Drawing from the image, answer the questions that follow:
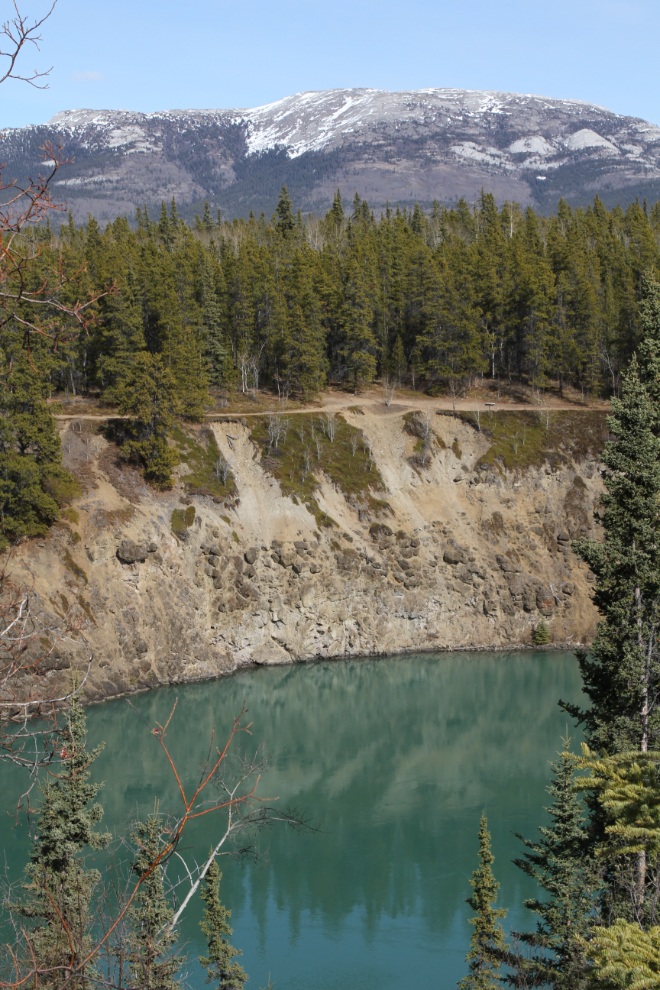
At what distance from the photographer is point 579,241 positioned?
90.8 m

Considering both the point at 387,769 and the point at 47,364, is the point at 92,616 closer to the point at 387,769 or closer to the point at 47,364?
the point at 47,364

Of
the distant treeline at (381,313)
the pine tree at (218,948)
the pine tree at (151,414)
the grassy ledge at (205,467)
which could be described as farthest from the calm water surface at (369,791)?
the distant treeline at (381,313)

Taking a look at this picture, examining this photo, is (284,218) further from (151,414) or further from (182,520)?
(182,520)

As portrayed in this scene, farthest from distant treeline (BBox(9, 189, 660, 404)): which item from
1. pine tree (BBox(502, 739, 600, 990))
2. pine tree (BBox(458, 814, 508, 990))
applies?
pine tree (BBox(502, 739, 600, 990))

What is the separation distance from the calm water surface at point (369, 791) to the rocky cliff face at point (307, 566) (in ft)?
8.23

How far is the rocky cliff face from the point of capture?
5422 centimetres

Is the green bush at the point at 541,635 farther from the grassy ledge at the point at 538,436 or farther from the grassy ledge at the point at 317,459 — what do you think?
the grassy ledge at the point at 317,459

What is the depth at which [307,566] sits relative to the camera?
61.3 metres

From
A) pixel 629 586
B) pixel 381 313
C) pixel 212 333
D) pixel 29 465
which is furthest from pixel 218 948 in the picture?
pixel 381 313

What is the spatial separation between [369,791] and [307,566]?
22.4 meters

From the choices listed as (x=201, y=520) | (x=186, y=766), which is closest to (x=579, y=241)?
(x=201, y=520)

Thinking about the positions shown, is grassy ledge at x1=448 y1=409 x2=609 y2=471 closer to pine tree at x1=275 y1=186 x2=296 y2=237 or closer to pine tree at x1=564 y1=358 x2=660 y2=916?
pine tree at x1=564 y1=358 x2=660 y2=916

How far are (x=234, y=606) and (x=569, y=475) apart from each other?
32.6 m

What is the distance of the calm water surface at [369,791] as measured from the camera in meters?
28.6
